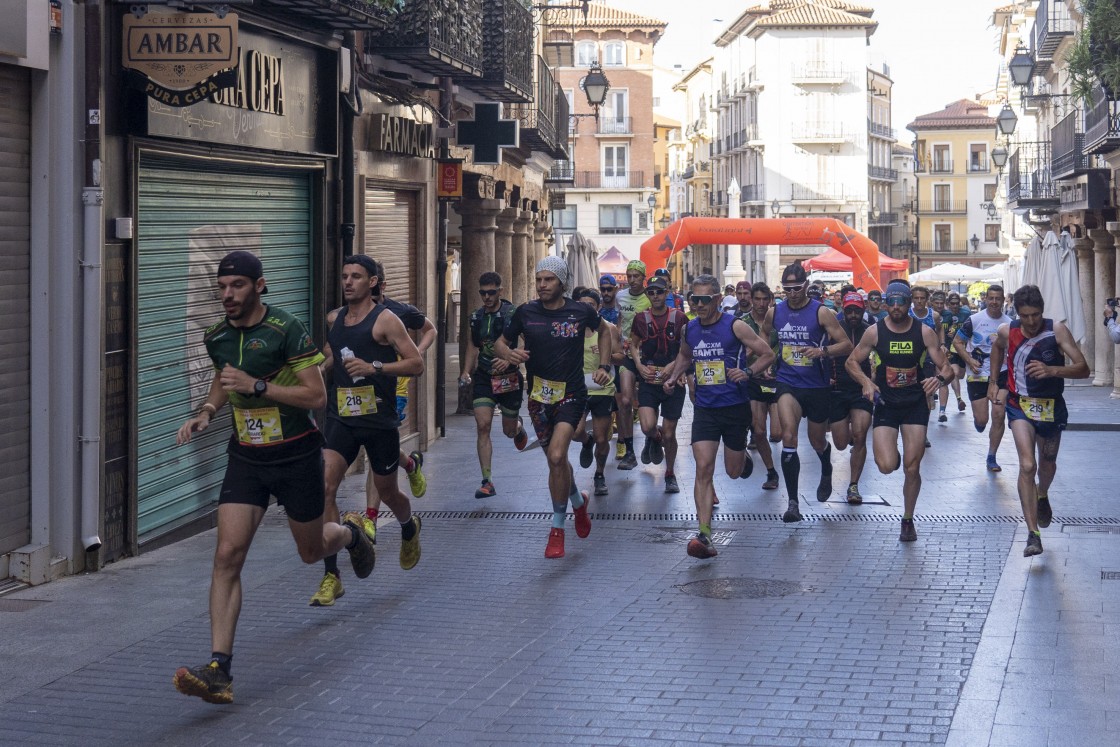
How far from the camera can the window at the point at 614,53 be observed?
8369cm

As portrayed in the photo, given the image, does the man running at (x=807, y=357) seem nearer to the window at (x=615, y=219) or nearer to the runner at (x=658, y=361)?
the runner at (x=658, y=361)

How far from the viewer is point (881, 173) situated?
91.7 m

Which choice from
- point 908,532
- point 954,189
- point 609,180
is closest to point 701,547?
point 908,532

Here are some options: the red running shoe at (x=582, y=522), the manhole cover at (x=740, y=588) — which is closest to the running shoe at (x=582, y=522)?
the red running shoe at (x=582, y=522)

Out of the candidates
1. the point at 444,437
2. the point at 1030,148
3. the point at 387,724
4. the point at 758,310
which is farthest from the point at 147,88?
the point at 1030,148

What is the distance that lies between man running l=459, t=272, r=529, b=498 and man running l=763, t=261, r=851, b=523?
2229 mm

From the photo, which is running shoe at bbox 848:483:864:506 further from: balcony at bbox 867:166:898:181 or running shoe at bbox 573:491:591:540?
balcony at bbox 867:166:898:181

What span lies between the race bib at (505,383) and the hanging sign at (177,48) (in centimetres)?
415

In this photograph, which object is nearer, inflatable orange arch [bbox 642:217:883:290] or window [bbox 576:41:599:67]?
inflatable orange arch [bbox 642:217:883:290]

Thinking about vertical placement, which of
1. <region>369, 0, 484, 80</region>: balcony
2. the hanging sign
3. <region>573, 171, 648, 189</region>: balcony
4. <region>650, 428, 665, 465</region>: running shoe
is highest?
<region>573, 171, 648, 189</region>: balcony

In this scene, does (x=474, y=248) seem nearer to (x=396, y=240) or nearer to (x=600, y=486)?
(x=396, y=240)

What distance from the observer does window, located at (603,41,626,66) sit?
8369 centimetres

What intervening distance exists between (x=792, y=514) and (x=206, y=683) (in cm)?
642

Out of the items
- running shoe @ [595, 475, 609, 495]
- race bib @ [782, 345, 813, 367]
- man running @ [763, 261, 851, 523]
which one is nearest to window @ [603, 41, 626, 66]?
running shoe @ [595, 475, 609, 495]
